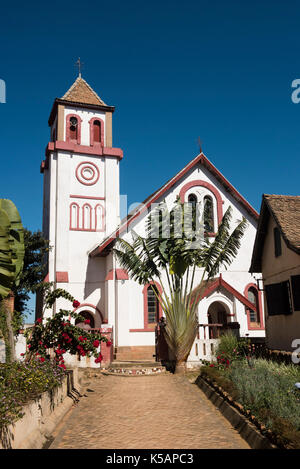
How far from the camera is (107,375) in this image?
1675cm

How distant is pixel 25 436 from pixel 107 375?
9.90m

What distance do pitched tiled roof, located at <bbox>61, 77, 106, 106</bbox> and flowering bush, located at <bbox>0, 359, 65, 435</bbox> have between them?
22642mm

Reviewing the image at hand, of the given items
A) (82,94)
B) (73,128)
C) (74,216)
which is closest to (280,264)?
(74,216)

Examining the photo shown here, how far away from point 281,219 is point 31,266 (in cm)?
1580

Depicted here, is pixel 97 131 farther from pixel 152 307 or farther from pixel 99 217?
pixel 152 307

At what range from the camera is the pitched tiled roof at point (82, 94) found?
29.8 m

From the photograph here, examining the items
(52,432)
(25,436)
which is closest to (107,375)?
(52,432)

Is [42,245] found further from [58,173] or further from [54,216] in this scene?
[58,173]

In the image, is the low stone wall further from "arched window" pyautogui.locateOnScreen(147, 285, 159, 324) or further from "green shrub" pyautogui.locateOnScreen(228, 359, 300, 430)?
"arched window" pyautogui.locateOnScreen(147, 285, 159, 324)

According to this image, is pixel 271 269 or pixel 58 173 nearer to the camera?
pixel 271 269

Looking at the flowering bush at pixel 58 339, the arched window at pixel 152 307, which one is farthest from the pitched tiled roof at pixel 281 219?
the flowering bush at pixel 58 339

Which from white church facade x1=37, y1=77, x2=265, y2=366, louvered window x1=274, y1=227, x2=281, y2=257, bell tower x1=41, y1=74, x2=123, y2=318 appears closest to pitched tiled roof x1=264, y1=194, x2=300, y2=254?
louvered window x1=274, y1=227, x2=281, y2=257

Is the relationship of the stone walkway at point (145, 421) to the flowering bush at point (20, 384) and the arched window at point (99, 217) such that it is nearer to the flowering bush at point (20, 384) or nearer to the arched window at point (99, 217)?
the flowering bush at point (20, 384)
